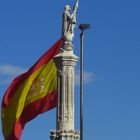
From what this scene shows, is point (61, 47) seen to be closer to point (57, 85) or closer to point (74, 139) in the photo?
point (57, 85)

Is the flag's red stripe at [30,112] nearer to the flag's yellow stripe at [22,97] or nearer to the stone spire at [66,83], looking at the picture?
the flag's yellow stripe at [22,97]

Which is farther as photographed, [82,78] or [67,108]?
[67,108]

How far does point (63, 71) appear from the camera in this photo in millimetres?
63969

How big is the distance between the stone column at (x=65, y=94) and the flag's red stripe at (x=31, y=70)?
782 mm

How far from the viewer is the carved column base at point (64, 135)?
61594 millimetres

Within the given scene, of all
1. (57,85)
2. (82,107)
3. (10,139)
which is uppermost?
Result: (57,85)

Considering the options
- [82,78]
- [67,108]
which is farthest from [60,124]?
[82,78]

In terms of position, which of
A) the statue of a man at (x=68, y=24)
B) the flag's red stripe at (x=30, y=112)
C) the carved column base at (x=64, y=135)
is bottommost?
the carved column base at (x=64, y=135)

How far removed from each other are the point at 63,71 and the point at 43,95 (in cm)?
239

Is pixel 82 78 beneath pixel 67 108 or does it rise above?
beneath

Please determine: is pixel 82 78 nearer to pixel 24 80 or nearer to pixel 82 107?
pixel 82 107

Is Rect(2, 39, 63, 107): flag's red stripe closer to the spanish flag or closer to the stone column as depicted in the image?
the spanish flag

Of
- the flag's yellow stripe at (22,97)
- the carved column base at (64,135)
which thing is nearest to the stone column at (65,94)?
the carved column base at (64,135)

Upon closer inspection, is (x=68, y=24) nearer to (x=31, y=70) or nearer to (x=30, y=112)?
(x=31, y=70)
